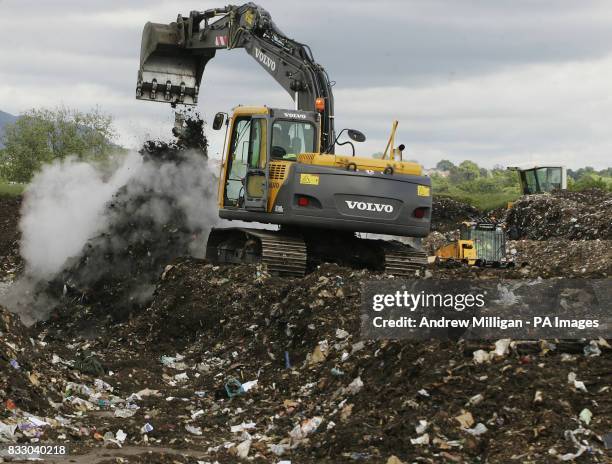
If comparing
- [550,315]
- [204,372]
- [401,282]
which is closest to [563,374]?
[550,315]

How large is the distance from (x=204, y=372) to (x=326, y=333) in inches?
76.9

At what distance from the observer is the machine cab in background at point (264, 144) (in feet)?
50.1

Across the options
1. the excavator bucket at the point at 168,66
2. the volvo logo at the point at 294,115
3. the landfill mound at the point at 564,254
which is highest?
the excavator bucket at the point at 168,66

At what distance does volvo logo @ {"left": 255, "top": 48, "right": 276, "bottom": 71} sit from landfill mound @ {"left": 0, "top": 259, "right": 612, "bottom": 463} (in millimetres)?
4125

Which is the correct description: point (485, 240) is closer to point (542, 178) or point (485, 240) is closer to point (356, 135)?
point (356, 135)

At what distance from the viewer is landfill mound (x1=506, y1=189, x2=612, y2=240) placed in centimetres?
2914

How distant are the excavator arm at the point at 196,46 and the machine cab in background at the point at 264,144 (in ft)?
6.41

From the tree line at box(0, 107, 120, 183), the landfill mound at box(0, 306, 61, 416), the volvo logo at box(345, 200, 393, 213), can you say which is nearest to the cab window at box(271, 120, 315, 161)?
the volvo logo at box(345, 200, 393, 213)

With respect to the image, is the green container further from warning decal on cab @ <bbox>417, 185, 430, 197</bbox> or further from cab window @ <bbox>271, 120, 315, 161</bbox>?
cab window @ <bbox>271, 120, 315, 161</bbox>

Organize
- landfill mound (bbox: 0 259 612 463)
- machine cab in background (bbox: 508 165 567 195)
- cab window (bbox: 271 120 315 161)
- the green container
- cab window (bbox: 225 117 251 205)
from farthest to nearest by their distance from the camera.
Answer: machine cab in background (bbox: 508 165 567 195) < the green container < cab window (bbox: 225 117 251 205) < cab window (bbox: 271 120 315 161) < landfill mound (bbox: 0 259 612 463)

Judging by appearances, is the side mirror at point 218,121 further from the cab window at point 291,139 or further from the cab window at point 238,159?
the cab window at point 291,139

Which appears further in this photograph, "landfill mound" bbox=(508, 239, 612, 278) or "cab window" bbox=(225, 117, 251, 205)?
"landfill mound" bbox=(508, 239, 612, 278)

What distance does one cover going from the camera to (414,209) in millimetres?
14961

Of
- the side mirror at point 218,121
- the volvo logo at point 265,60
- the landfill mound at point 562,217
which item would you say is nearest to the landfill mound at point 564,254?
the landfill mound at point 562,217
